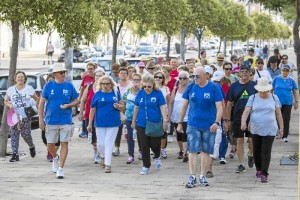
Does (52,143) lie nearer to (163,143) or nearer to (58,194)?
(58,194)

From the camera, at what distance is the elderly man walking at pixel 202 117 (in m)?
10.3

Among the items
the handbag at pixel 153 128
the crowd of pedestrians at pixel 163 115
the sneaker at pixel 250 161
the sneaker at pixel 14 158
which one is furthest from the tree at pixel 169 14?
the handbag at pixel 153 128

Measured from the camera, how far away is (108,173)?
38.1 feet

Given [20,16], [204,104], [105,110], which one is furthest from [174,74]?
[204,104]

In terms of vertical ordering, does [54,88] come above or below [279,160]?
above

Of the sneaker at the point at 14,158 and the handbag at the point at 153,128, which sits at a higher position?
the handbag at the point at 153,128

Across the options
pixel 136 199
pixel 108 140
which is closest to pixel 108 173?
pixel 108 140

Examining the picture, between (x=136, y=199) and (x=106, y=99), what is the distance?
255cm

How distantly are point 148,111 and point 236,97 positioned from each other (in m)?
1.44

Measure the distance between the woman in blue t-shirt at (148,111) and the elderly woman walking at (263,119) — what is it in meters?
1.43

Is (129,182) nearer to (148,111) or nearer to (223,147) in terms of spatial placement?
(148,111)

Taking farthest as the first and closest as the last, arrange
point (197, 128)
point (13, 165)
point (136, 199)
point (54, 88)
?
point (13, 165) < point (54, 88) < point (197, 128) < point (136, 199)

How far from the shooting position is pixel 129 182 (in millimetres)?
10797

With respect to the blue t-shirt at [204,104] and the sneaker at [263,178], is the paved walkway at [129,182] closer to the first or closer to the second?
the sneaker at [263,178]
